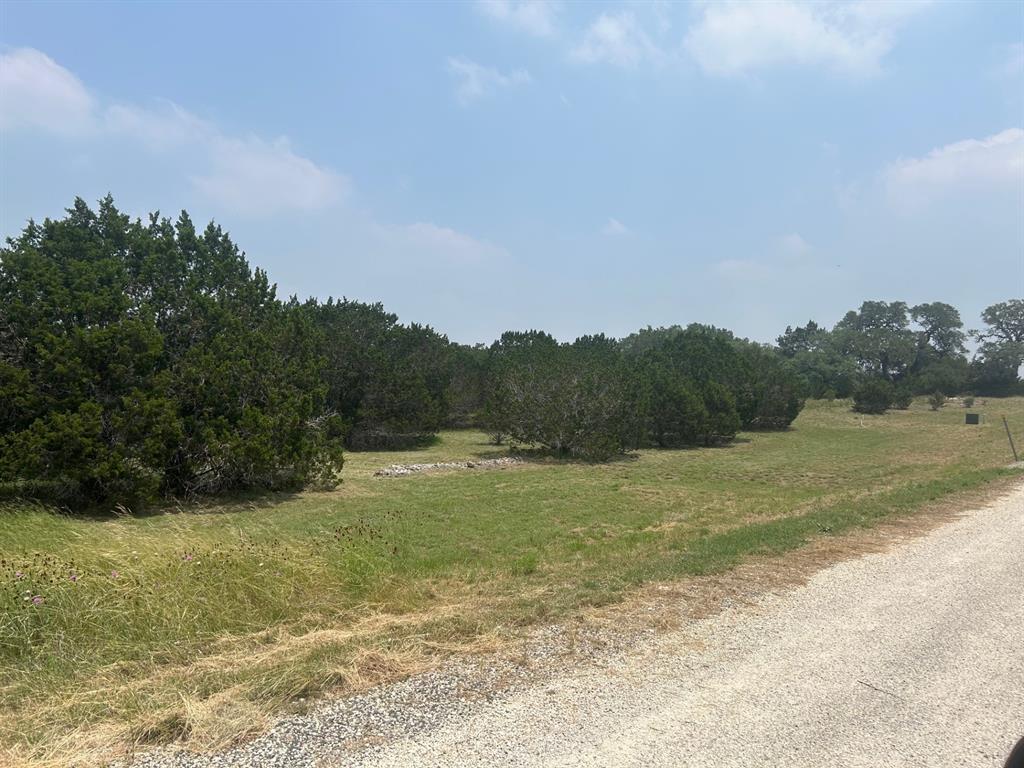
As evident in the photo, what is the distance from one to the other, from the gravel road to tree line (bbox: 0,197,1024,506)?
12.8 m

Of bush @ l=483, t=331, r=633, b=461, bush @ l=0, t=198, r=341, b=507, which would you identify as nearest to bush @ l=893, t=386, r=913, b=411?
bush @ l=483, t=331, r=633, b=461

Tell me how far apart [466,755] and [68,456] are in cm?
1327

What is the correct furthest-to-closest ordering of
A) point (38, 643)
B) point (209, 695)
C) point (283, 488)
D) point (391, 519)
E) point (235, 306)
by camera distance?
point (235, 306), point (283, 488), point (391, 519), point (38, 643), point (209, 695)

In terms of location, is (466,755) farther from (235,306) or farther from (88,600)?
(235,306)

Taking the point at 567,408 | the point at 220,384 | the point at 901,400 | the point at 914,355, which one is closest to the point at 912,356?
the point at 914,355

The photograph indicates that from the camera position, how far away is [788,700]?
3.98m

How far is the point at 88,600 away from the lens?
17.9 ft

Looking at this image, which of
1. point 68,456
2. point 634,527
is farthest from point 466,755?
point 68,456

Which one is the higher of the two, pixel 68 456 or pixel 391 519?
pixel 68 456

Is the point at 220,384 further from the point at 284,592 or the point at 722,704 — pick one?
the point at 722,704

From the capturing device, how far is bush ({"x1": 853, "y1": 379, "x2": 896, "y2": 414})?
6047 cm

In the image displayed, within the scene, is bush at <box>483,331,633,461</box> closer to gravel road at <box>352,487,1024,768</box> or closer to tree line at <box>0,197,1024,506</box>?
tree line at <box>0,197,1024,506</box>

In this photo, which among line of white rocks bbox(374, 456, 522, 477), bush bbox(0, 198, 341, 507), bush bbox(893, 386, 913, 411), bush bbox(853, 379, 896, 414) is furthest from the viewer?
bush bbox(893, 386, 913, 411)

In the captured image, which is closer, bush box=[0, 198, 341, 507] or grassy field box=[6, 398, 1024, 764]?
grassy field box=[6, 398, 1024, 764]
